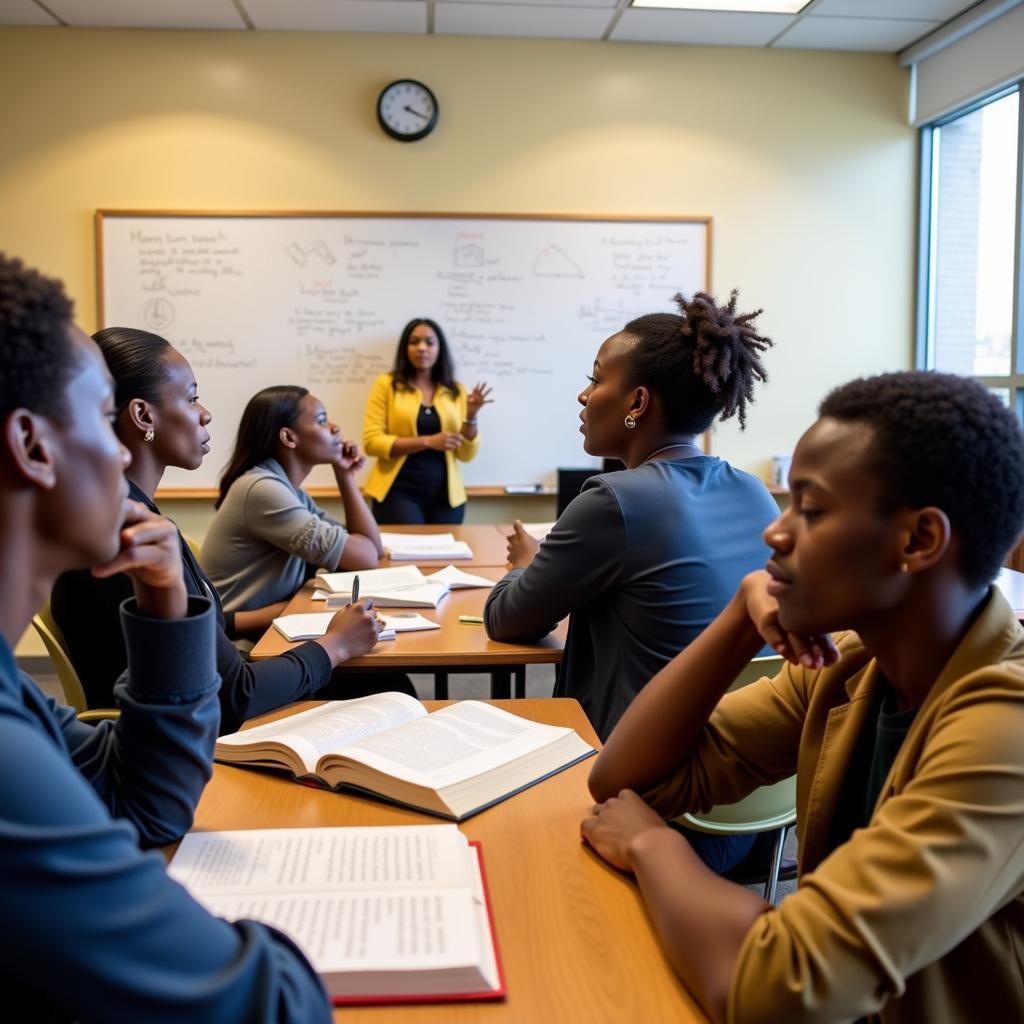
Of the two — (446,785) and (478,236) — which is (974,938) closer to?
(446,785)

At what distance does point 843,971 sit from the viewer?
0.76 meters

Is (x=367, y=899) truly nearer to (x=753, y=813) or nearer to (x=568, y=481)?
(x=753, y=813)

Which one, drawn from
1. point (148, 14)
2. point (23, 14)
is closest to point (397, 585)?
point (148, 14)

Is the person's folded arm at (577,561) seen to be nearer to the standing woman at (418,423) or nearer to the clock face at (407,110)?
the standing woman at (418,423)

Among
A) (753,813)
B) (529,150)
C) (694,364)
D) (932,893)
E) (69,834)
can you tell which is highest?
(529,150)

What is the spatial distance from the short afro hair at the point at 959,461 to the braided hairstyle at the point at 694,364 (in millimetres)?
1040

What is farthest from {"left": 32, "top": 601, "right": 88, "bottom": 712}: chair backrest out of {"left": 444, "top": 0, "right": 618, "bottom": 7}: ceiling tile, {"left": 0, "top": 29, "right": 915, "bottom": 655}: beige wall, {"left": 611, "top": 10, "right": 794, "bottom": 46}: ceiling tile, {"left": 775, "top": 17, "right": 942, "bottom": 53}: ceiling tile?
{"left": 775, "top": 17, "right": 942, "bottom": 53}: ceiling tile

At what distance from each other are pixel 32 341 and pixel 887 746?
0.89 m

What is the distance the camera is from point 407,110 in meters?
4.66

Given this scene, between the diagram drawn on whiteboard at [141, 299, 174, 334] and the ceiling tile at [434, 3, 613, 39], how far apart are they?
6.12ft

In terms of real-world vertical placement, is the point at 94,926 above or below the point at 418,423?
below

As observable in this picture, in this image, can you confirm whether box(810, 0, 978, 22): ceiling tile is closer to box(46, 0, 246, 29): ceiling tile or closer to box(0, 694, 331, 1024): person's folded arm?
box(46, 0, 246, 29): ceiling tile

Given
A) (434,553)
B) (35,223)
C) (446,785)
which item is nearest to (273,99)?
(35,223)

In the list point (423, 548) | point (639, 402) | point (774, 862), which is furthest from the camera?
point (423, 548)
